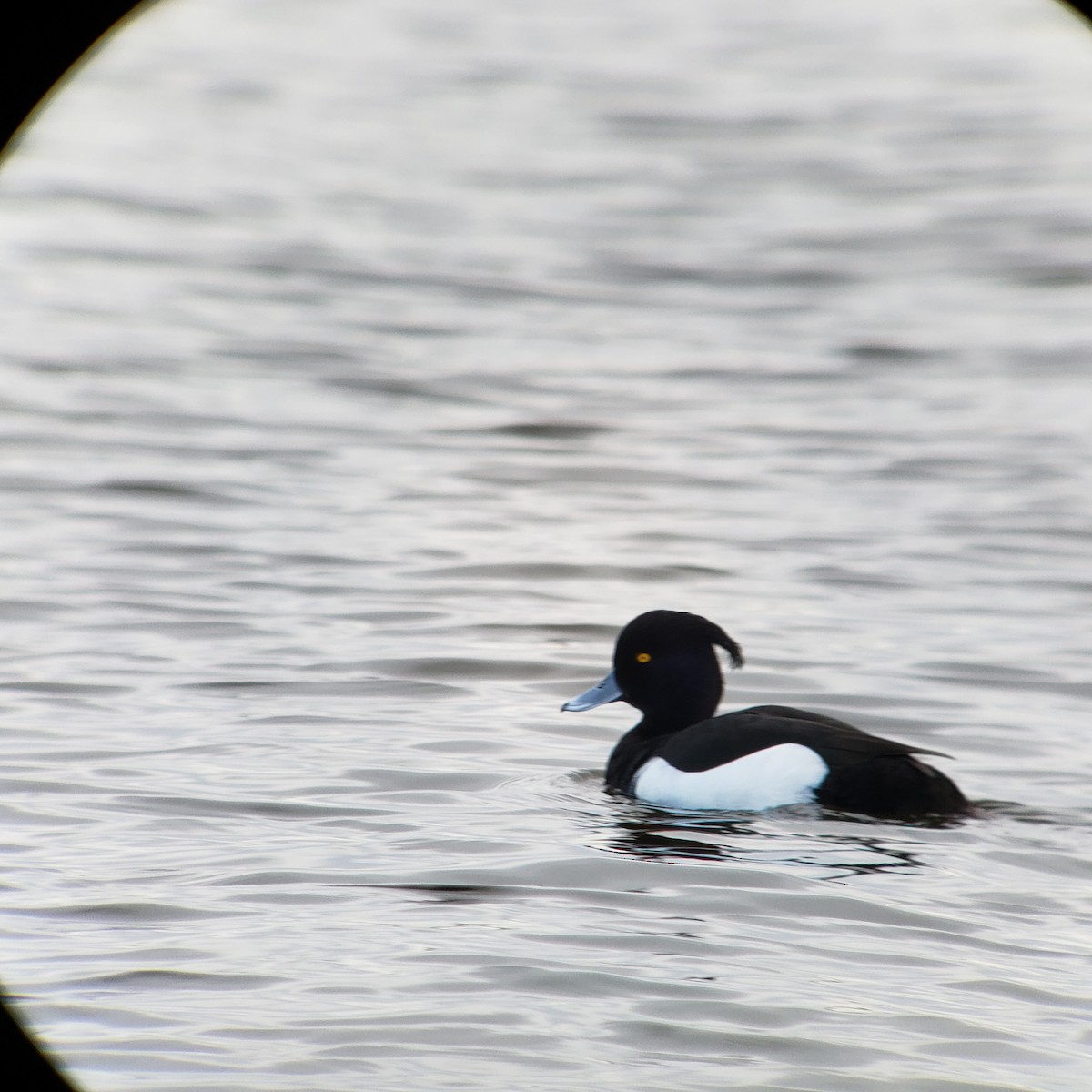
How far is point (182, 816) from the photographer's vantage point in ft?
19.3

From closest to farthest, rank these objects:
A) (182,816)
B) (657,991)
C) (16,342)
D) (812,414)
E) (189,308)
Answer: (657,991)
(182,816)
(812,414)
(16,342)
(189,308)

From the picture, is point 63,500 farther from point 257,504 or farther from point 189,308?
point 189,308

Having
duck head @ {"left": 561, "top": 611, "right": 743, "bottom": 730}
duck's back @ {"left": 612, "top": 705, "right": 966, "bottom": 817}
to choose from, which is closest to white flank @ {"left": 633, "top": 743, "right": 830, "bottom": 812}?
duck's back @ {"left": 612, "top": 705, "right": 966, "bottom": 817}

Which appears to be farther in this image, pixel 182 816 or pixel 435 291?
pixel 435 291

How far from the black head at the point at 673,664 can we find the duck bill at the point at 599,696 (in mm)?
74

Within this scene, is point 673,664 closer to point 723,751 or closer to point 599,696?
point 599,696

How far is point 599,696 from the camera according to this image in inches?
275

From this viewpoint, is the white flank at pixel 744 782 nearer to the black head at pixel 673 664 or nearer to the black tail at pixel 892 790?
the black tail at pixel 892 790

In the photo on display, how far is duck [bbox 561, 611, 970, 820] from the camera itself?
606 centimetres

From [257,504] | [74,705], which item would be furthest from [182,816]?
[257,504]

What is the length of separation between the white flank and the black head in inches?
17.5

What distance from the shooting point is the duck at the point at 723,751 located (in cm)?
606

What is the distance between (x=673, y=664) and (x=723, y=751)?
0.60 metres

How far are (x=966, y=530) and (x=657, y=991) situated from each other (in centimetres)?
656
